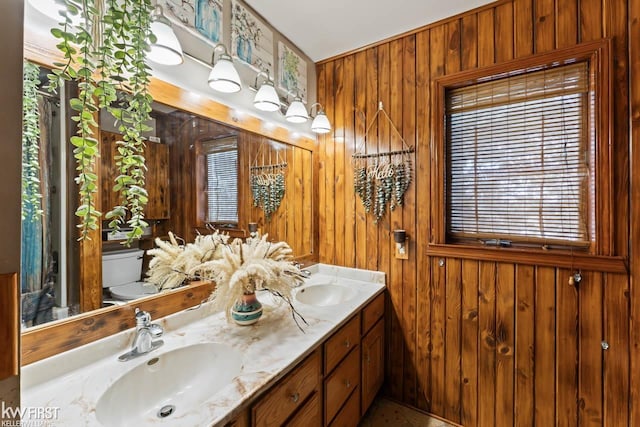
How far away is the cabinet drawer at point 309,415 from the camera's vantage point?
3.64 ft

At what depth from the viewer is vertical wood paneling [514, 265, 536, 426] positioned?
1595mm

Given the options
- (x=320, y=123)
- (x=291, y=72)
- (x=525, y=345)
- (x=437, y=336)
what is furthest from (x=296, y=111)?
(x=525, y=345)

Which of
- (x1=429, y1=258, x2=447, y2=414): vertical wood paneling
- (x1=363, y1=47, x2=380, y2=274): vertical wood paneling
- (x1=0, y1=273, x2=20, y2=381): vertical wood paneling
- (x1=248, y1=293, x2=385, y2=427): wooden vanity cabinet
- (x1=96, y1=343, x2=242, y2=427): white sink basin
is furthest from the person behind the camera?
(x1=363, y1=47, x2=380, y2=274): vertical wood paneling

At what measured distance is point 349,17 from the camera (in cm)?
180

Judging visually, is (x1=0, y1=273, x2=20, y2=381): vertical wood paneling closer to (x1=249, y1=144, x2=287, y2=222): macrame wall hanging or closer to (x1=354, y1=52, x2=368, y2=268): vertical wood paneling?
(x1=249, y1=144, x2=287, y2=222): macrame wall hanging

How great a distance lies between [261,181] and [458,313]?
5.08 feet

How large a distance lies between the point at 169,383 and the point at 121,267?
494mm

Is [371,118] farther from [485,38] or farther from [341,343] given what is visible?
[341,343]

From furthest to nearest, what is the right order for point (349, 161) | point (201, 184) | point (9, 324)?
1. point (349, 161)
2. point (201, 184)
3. point (9, 324)

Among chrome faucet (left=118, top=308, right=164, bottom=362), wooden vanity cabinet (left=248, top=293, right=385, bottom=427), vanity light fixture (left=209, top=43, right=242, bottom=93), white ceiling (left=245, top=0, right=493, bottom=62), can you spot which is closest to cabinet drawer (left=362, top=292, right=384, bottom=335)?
wooden vanity cabinet (left=248, top=293, right=385, bottom=427)

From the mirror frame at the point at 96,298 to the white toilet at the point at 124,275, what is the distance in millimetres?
27

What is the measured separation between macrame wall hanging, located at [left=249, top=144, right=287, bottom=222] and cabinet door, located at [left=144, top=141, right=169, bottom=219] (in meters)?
0.59

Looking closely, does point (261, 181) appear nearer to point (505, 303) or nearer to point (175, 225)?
point (175, 225)

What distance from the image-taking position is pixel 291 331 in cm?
129
